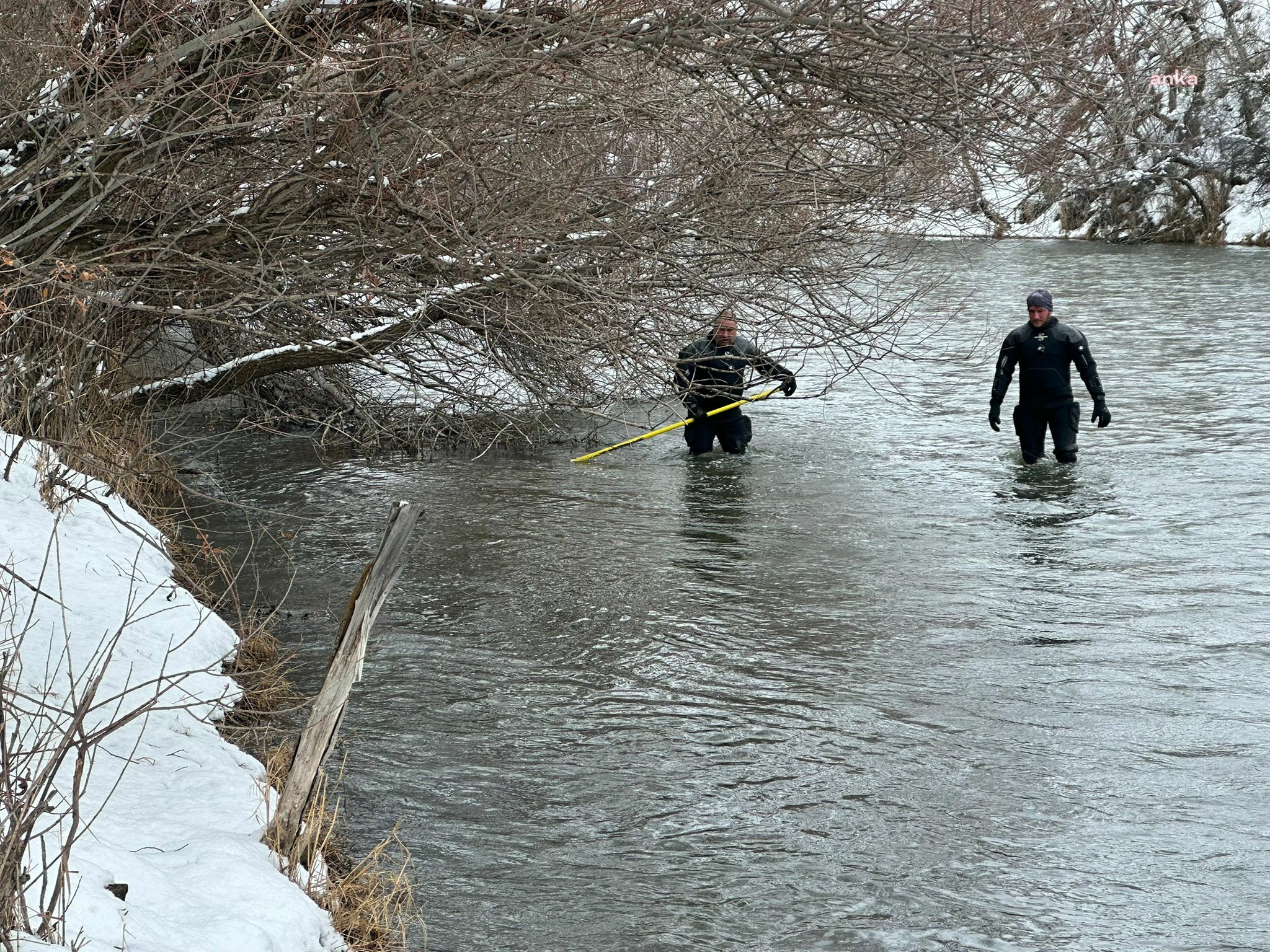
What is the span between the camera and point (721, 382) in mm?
11031

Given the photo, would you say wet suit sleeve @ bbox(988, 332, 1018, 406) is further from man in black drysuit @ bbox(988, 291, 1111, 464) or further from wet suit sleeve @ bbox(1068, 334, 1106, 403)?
wet suit sleeve @ bbox(1068, 334, 1106, 403)

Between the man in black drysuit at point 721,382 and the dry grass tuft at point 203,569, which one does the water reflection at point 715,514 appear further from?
the dry grass tuft at point 203,569

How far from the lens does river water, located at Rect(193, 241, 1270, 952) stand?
17.9 ft

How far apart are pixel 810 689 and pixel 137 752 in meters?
3.68

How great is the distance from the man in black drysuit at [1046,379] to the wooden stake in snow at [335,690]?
9581 millimetres

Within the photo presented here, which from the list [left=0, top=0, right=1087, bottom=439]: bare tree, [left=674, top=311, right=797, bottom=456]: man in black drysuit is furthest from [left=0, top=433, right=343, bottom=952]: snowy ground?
[left=674, top=311, right=797, bottom=456]: man in black drysuit

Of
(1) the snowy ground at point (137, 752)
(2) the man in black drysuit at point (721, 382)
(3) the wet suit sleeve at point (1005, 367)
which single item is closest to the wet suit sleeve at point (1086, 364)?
(3) the wet suit sleeve at point (1005, 367)

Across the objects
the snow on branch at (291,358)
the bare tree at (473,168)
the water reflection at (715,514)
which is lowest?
the water reflection at (715,514)

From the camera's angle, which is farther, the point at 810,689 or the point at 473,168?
the point at 473,168

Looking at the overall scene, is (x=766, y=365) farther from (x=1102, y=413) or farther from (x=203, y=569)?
(x=203, y=569)

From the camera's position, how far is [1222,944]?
504 centimetres

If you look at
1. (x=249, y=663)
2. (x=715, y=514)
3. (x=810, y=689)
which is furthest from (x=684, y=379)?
(x=249, y=663)

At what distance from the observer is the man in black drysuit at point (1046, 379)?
43.0 ft

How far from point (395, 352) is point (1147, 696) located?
20.4 ft
